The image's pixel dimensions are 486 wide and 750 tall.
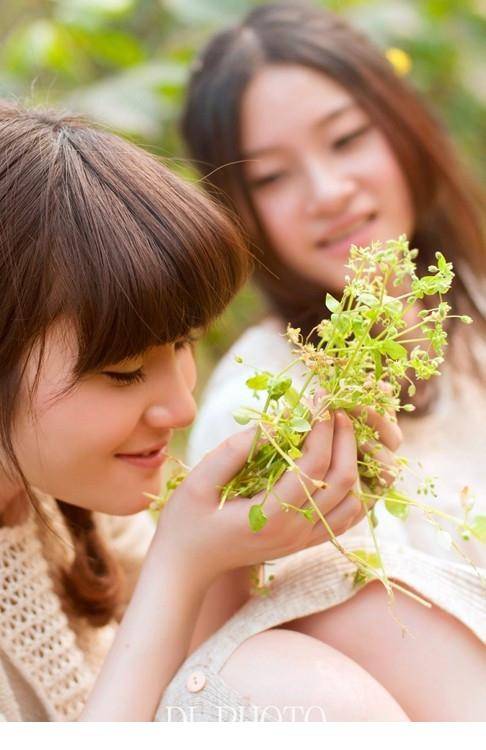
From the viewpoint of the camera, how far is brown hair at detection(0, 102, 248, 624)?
3.83ft

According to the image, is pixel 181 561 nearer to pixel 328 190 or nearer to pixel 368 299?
pixel 368 299

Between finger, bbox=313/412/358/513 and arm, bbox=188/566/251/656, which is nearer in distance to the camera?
finger, bbox=313/412/358/513

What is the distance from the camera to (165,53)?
3730mm

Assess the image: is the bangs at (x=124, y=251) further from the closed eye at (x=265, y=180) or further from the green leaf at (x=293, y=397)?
the closed eye at (x=265, y=180)

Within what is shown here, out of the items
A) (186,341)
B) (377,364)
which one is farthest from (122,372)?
(377,364)

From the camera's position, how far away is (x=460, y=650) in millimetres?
1296

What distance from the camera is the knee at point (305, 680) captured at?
1.17 m

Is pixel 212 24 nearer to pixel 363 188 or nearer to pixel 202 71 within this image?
pixel 202 71

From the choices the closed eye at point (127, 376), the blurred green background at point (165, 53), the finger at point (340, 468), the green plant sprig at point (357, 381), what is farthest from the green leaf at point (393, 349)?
the blurred green background at point (165, 53)

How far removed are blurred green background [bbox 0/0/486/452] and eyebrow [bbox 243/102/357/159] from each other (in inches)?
47.3

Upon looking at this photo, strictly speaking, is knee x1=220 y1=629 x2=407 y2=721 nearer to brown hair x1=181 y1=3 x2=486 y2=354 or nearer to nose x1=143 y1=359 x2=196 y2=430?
nose x1=143 y1=359 x2=196 y2=430

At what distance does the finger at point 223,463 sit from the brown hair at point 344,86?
0.87 metres

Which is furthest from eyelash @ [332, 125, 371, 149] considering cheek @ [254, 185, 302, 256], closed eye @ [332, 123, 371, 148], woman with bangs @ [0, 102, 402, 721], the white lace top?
woman with bangs @ [0, 102, 402, 721]
